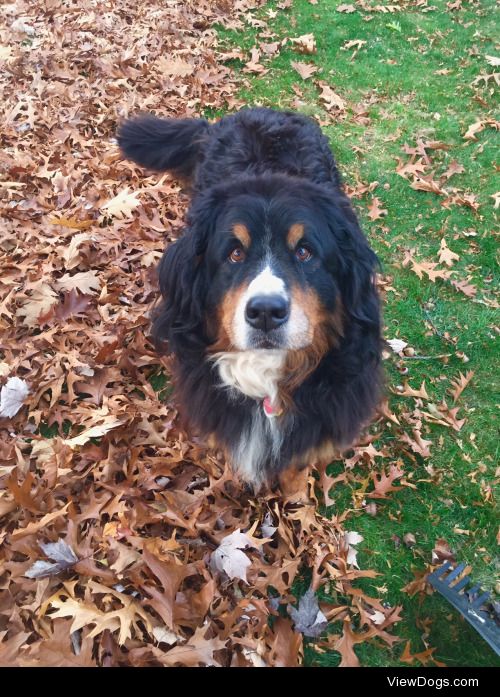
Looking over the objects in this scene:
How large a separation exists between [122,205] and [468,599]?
13.6 feet

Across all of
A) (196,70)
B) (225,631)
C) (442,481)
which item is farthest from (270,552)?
(196,70)

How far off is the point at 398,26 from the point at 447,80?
5.53ft

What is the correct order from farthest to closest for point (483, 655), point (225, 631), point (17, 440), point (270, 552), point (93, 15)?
point (93, 15) → point (17, 440) → point (270, 552) → point (483, 655) → point (225, 631)

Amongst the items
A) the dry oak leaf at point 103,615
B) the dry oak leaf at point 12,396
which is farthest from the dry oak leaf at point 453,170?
the dry oak leaf at point 103,615

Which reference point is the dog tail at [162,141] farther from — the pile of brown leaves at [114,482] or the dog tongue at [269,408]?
the dog tongue at [269,408]

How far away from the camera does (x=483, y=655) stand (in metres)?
2.51

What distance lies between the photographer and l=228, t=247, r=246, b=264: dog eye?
2.43m

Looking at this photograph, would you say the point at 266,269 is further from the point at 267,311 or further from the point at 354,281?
the point at 354,281

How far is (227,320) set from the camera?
240 centimetres

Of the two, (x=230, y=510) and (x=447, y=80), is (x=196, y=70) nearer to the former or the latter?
(x=447, y=80)

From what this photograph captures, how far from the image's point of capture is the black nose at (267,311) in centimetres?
213

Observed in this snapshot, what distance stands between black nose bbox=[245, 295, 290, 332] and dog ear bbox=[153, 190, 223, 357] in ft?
1.66

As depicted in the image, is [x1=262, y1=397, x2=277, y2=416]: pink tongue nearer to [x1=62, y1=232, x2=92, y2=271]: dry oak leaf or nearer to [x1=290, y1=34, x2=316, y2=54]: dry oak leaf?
[x1=62, y1=232, x2=92, y2=271]: dry oak leaf

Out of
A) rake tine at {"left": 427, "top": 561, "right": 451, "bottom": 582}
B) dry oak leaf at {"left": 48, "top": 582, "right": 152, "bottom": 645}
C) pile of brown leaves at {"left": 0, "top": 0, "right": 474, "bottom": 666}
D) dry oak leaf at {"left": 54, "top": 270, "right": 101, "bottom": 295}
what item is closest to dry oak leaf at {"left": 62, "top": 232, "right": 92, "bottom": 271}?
pile of brown leaves at {"left": 0, "top": 0, "right": 474, "bottom": 666}
